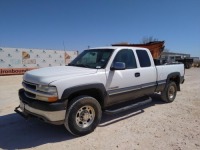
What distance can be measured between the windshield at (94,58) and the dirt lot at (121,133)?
153 centimetres

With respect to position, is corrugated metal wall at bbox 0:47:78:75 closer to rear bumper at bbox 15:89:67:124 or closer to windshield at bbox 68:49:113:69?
windshield at bbox 68:49:113:69

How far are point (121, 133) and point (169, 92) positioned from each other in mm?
3578

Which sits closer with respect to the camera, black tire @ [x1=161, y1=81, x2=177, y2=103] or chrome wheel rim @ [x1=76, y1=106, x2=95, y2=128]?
chrome wheel rim @ [x1=76, y1=106, x2=95, y2=128]

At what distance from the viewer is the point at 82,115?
442cm

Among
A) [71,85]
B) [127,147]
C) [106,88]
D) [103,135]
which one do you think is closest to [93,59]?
[106,88]

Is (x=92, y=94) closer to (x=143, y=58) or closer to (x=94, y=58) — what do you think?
(x=94, y=58)

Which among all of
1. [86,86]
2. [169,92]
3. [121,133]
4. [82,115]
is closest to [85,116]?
[82,115]

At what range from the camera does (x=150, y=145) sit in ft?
13.0

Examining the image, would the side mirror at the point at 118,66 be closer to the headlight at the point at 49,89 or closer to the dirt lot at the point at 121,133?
the dirt lot at the point at 121,133

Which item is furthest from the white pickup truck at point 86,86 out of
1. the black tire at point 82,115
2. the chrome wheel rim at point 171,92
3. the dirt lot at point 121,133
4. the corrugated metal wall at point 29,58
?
the corrugated metal wall at point 29,58

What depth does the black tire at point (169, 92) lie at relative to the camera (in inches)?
279

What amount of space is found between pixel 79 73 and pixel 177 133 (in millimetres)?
2592

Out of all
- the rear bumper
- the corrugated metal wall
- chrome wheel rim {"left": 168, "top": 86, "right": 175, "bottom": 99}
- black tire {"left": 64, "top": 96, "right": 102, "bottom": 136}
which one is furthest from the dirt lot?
the corrugated metal wall

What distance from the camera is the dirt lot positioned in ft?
13.1
